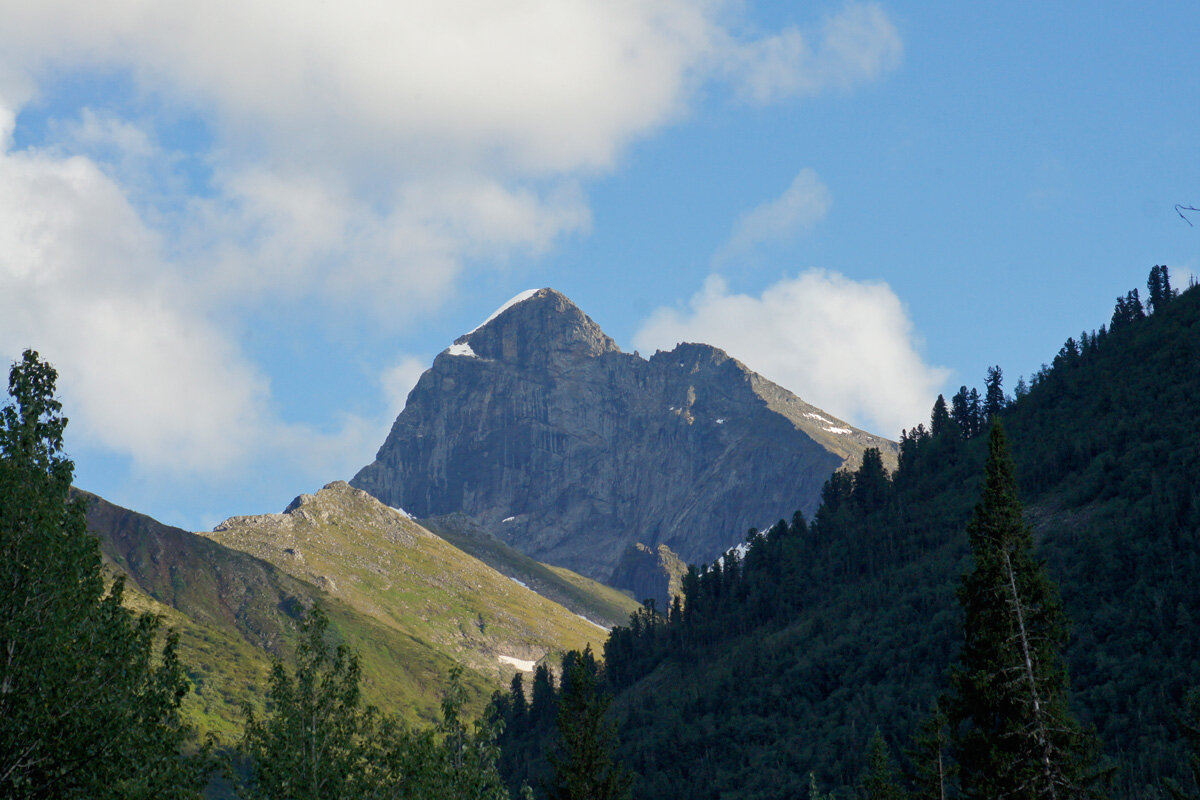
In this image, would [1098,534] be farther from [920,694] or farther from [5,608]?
[5,608]

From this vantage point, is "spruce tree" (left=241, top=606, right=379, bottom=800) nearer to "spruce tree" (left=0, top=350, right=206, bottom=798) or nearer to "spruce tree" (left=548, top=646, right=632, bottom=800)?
"spruce tree" (left=0, top=350, right=206, bottom=798)

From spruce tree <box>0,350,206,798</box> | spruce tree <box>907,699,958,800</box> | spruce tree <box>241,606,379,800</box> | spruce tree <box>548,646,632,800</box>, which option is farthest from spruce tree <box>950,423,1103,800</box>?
spruce tree <box>0,350,206,798</box>

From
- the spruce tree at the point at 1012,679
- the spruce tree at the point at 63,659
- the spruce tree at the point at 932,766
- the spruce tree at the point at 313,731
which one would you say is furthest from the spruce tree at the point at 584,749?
the spruce tree at the point at 63,659

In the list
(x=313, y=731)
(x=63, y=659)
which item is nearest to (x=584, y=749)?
(x=313, y=731)

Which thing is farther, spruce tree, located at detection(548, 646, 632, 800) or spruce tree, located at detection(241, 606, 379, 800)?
spruce tree, located at detection(548, 646, 632, 800)

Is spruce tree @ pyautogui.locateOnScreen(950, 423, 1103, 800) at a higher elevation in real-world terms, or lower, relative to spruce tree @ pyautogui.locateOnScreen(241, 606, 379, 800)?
higher

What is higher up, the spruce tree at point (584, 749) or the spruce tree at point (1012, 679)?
the spruce tree at point (1012, 679)

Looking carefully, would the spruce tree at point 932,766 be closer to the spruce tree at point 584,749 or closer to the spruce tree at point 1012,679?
the spruce tree at point 1012,679

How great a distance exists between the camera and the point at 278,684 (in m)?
42.8

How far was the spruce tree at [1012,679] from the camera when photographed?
37.3 meters

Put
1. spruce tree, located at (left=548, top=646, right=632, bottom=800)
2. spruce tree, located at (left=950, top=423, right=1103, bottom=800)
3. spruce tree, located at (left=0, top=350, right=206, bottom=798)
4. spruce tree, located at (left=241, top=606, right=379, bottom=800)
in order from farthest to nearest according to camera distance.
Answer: spruce tree, located at (left=548, top=646, right=632, bottom=800)
spruce tree, located at (left=241, top=606, right=379, bottom=800)
spruce tree, located at (left=950, top=423, right=1103, bottom=800)
spruce tree, located at (left=0, top=350, right=206, bottom=798)

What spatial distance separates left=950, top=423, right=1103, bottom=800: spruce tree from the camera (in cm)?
3728

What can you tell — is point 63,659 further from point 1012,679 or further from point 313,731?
point 1012,679

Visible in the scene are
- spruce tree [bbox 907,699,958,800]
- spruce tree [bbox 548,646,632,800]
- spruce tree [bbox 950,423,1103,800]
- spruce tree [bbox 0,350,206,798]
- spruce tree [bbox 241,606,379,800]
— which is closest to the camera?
spruce tree [bbox 0,350,206,798]
